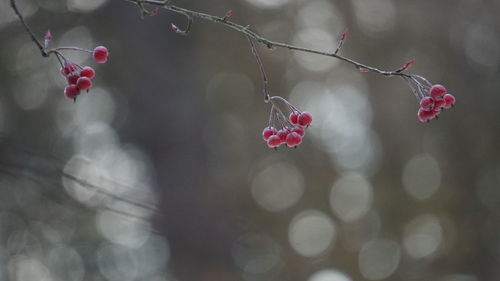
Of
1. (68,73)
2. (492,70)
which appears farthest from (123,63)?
(68,73)

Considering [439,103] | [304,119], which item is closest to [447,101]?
[439,103]

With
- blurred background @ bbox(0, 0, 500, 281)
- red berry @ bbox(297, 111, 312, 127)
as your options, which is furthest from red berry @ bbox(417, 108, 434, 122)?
blurred background @ bbox(0, 0, 500, 281)

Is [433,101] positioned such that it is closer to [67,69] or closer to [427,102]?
[427,102]

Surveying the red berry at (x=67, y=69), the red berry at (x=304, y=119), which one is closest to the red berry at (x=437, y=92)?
the red berry at (x=304, y=119)

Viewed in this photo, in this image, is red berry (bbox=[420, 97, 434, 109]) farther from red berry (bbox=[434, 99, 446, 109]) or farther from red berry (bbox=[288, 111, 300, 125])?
red berry (bbox=[288, 111, 300, 125])

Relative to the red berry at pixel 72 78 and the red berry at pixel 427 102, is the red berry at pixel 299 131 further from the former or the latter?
the red berry at pixel 72 78


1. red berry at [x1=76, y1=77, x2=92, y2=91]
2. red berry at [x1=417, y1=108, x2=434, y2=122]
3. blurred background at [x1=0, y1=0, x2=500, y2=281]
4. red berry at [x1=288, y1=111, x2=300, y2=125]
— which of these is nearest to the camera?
red berry at [x1=76, y1=77, x2=92, y2=91]

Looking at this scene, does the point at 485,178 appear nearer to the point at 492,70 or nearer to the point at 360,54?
the point at 492,70
